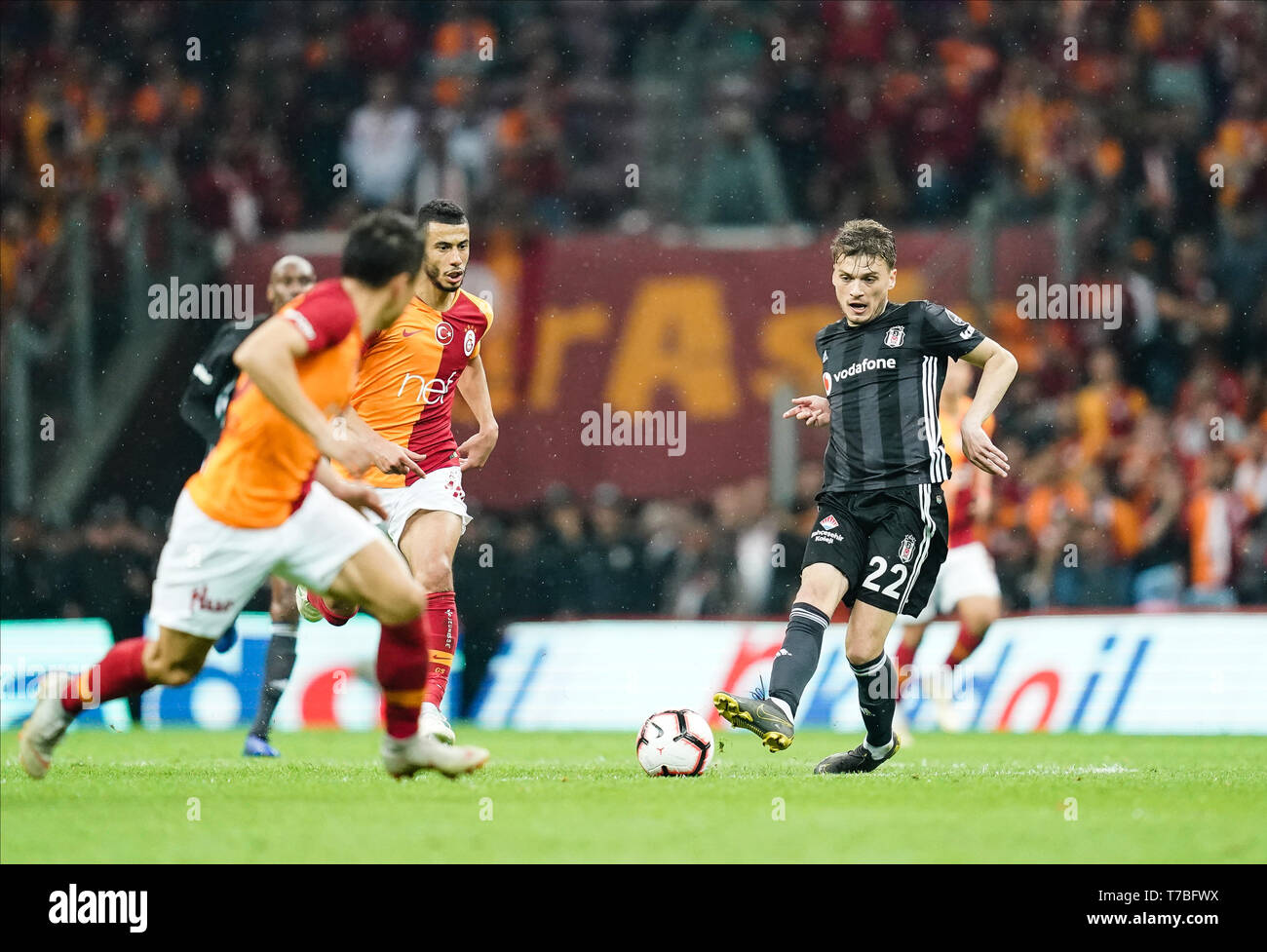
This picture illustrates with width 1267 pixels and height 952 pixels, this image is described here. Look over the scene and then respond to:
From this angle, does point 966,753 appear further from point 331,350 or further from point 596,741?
point 331,350

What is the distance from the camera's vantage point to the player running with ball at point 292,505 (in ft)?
19.7

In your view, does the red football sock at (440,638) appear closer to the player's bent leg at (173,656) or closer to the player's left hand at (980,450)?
the player's bent leg at (173,656)

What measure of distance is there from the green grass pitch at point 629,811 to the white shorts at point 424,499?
44.7 inches

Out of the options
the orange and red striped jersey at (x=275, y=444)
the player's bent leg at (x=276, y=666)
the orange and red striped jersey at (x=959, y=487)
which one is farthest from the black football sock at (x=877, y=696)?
the orange and red striped jersey at (x=959, y=487)

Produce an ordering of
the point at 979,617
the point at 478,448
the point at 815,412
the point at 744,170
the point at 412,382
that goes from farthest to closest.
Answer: the point at 744,170 < the point at 979,617 < the point at 478,448 < the point at 412,382 < the point at 815,412

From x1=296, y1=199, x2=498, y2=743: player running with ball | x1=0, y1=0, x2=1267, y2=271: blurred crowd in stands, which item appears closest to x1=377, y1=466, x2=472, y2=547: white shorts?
x1=296, y1=199, x2=498, y2=743: player running with ball

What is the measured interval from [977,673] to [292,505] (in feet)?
23.4

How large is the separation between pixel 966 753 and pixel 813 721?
2658 mm

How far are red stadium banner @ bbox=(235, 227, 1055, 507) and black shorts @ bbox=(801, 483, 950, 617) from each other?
7.38m

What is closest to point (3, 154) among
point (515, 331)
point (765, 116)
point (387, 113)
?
point (387, 113)

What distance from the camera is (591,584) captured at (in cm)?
1367

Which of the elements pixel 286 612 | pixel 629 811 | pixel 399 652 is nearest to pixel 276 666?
pixel 286 612

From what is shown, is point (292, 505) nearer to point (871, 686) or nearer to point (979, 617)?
point (871, 686)

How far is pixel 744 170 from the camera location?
15.8 m
